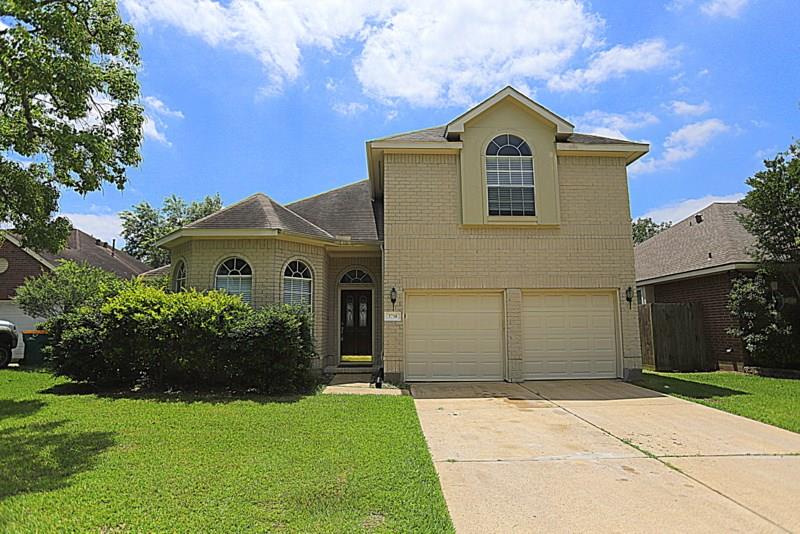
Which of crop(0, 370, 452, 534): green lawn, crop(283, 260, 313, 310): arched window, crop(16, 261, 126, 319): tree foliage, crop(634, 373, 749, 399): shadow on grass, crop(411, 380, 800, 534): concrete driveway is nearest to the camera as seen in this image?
crop(0, 370, 452, 534): green lawn

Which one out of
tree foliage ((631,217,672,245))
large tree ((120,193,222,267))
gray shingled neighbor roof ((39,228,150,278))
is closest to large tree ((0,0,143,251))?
gray shingled neighbor roof ((39,228,150,278))

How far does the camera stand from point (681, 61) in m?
11.2

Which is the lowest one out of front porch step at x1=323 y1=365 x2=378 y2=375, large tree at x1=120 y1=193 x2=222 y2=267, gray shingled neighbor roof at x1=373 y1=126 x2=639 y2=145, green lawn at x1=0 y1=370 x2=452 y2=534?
green lawn at x1=0 y1=370 x2=452 y2=534

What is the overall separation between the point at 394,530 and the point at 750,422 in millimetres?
6596

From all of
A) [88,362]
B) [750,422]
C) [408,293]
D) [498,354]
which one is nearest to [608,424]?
[750,422]

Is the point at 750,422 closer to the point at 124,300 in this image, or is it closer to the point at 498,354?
the point at 498,354

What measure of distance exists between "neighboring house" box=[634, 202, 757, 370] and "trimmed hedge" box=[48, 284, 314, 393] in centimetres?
1143

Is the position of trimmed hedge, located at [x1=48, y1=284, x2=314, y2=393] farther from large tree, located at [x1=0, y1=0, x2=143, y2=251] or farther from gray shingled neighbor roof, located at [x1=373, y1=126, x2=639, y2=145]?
gray shingled neighbor roof, located at [x1=373, y1=126, x2=639, y2=145]

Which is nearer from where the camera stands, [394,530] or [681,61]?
[394,530]

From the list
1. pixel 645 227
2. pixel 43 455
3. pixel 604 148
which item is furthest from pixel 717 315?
pixel 645 227

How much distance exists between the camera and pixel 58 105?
25.1ft

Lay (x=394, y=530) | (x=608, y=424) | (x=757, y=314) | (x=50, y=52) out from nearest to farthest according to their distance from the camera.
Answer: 1. (x=394, y=530)
2. (x=50, y=52)
3. (x=608, y=424)
4. (x=757, y=314)

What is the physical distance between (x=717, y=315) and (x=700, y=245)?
273 centimetres

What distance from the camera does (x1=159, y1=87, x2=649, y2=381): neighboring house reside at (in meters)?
11.8
